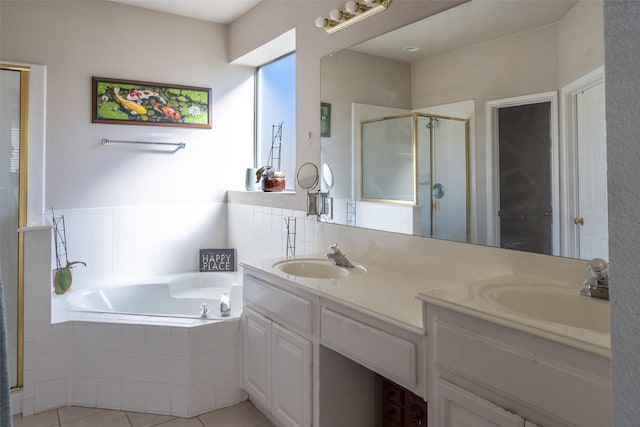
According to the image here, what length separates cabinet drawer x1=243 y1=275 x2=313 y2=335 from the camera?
1.87 meters

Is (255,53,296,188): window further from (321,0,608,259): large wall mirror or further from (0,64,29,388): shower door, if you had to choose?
(0,64,29,388): shower door

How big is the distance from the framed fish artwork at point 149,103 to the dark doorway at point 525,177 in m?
2.57

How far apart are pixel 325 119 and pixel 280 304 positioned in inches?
45.1

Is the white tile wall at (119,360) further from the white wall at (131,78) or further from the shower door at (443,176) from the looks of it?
the shower door at (443,176)

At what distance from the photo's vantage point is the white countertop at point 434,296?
102 cm

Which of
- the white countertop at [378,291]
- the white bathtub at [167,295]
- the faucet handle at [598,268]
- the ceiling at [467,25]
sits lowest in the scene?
the white bathtub at [167,295]

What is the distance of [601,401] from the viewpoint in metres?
0.93

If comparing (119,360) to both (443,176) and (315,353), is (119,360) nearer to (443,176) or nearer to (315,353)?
(315,353)

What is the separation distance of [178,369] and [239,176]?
183 cm

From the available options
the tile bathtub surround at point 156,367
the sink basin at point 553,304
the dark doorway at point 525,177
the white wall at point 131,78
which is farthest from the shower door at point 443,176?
the white wall at point 131,78

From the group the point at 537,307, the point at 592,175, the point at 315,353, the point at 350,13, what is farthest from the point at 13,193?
the point at 592,175

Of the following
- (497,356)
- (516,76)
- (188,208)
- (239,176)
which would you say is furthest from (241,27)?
(497,356)

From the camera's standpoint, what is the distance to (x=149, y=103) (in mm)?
3340

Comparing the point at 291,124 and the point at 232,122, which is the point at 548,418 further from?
the point at 232,122
